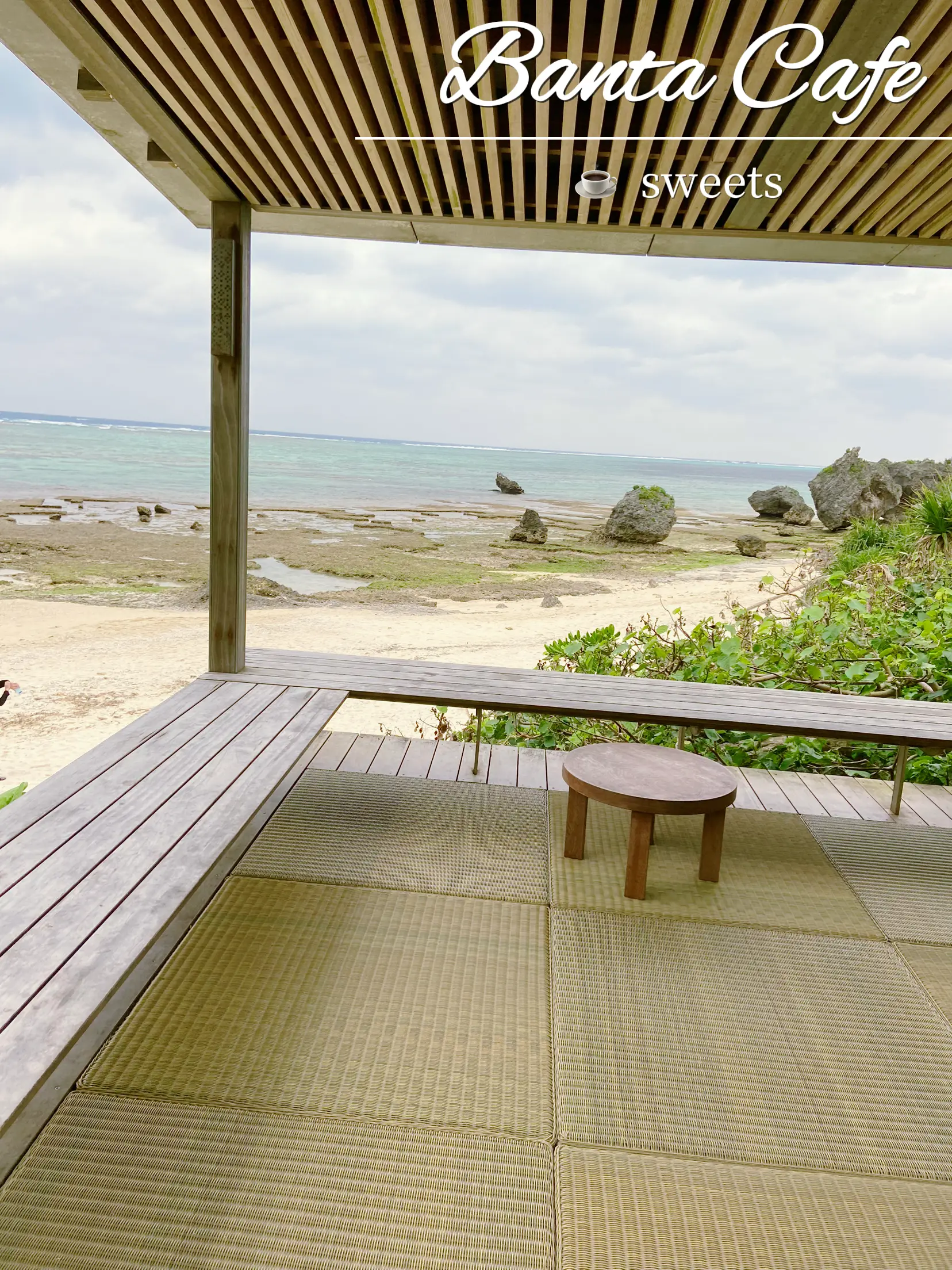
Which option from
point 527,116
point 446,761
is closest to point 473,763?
point 446,761

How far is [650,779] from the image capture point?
8.32 ft

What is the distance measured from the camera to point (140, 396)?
67.6 feet

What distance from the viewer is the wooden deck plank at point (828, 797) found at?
3283 mm

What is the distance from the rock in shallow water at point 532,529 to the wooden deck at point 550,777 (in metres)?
11.8

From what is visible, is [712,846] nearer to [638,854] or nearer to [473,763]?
[638,854]

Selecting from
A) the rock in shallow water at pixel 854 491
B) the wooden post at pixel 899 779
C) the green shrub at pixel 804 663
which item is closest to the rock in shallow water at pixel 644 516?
the rock in shallow water at pixel 854 491

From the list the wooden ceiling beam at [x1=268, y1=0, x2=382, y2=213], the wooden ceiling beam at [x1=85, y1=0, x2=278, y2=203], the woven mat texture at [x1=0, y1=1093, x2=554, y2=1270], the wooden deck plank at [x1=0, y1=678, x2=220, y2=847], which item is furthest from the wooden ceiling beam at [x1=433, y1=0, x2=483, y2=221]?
the woven mat texture at [x1=0, y1=1093, x2=554, y2=1270]

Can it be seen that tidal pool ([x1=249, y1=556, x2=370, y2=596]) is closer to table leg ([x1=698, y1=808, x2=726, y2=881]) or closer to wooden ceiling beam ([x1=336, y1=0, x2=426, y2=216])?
wooden ceiling beam ([x1=336, y1=0, x2=426, y2=216])

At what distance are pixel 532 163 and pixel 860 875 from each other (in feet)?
8.26

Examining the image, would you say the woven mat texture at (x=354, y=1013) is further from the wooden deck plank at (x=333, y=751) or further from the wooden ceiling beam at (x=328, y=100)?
the wooden ceiling beam at (x=328, y=100)

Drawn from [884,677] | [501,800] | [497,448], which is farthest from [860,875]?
[497,448]

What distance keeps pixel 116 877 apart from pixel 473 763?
2.07 meters

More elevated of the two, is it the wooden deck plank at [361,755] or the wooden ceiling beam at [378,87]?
the wooden ceiling beam at [378,87]

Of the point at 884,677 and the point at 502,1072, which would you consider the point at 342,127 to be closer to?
the point at 502,1072
